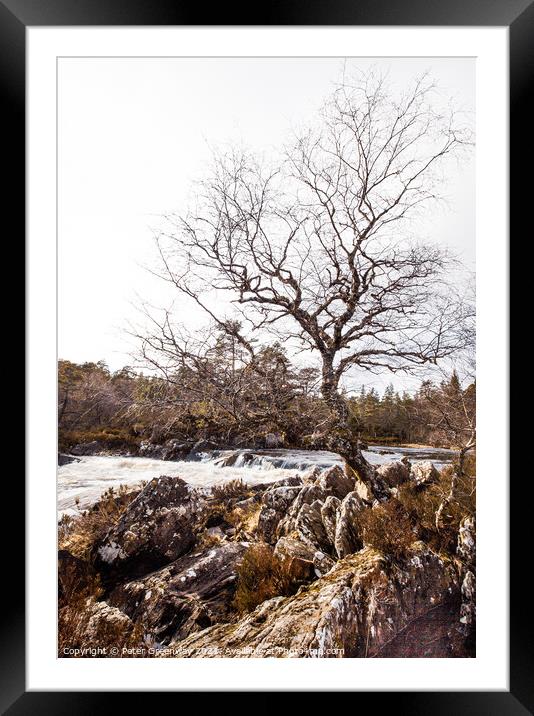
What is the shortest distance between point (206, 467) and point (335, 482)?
60 cm

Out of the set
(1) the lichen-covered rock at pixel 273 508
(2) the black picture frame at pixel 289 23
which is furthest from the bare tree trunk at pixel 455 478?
(1) the lichen-covered rock at pixel 273 508

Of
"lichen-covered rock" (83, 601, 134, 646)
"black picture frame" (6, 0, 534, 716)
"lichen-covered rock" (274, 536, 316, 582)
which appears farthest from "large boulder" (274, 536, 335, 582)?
"lichen-covered rock" (83, 601, 134, 646)

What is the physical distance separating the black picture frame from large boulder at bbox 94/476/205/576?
36 centimetres

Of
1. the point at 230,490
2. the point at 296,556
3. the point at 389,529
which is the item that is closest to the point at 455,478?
the point at 389,529

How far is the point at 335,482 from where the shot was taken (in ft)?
5.43

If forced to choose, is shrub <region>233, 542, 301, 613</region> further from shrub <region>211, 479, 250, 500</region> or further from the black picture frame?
the black picture frame

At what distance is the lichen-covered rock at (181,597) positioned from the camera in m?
1.56

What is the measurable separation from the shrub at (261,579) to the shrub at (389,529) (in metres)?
0.39

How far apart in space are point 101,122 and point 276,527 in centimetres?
205

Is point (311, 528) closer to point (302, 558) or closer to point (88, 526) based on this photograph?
point (302, 558)

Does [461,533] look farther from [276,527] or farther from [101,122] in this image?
[101,122]

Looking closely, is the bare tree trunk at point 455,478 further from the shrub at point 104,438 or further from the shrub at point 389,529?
the shrub at point 104,438

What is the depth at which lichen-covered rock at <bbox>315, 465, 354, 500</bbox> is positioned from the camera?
1647 millimetres
